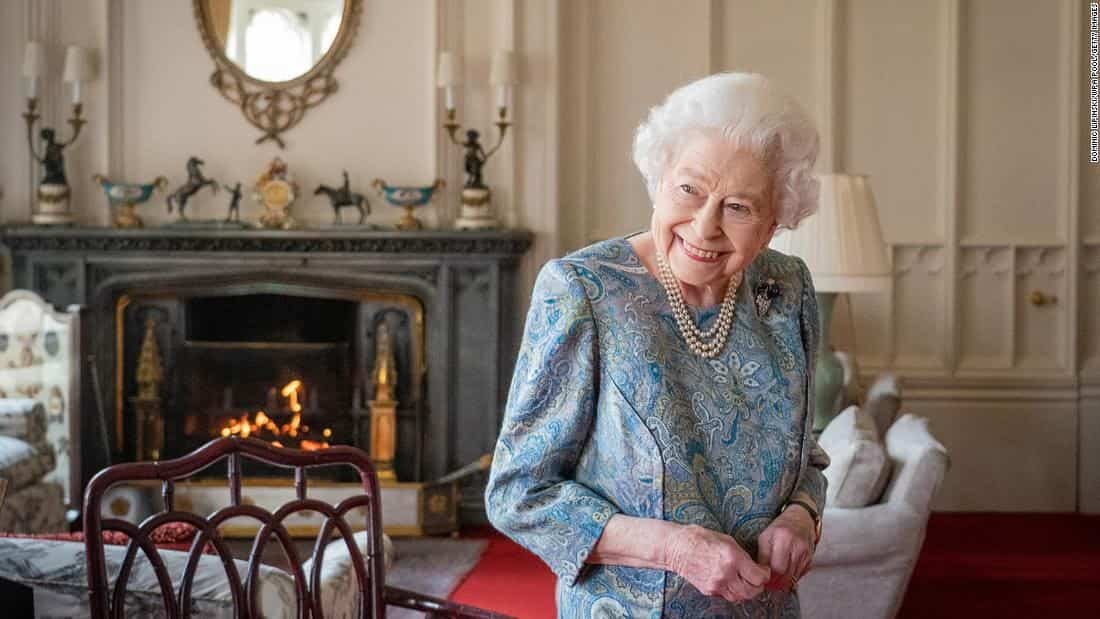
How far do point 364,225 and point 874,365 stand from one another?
2371mm

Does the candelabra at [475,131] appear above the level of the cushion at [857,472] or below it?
above

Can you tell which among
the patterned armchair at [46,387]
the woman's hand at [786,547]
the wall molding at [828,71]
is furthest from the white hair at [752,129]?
the wall molding at [828,71]

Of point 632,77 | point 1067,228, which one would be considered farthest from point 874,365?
point 632,77

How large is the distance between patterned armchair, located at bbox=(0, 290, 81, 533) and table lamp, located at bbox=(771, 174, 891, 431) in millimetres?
2856

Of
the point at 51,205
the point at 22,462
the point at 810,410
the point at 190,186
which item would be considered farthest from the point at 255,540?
the point at 51,205

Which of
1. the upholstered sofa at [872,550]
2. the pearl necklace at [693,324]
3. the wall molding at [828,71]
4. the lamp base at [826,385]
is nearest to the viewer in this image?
the pearl necklace at [693,324]

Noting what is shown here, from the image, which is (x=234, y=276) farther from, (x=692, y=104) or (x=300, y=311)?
(x=692, y=104)

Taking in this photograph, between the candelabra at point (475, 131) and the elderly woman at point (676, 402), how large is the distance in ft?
13.6

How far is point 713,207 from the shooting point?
1.70m

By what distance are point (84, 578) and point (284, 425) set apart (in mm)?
3778

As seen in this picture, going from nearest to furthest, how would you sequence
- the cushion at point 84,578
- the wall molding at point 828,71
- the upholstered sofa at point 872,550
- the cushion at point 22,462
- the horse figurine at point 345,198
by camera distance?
the cushion at point 84,578, the upholstered sofa at point 872,550, the cushion at point 22,462, the horse figurine at point 345,198, the wall molding at point 828,71

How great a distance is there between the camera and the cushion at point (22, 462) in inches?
197

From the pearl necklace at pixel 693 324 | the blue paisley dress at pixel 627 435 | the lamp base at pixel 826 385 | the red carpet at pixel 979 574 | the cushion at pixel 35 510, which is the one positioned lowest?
the red carpet at pixel 979 574

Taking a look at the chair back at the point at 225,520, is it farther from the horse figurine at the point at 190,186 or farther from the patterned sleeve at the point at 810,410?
the horse figurine at the point at 190,186
